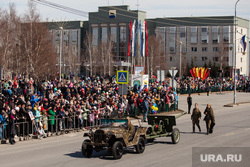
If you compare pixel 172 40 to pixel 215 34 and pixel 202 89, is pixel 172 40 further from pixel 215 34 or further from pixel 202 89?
pixel 202 89

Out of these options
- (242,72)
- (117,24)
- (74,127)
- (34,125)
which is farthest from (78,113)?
(242,72)

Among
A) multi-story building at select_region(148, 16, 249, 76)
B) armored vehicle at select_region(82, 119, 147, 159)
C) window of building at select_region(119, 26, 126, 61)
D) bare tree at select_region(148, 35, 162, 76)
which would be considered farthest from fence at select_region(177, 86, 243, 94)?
armored vehicle at select_region(82, 119, 147, 159)

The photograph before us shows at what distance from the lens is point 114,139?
1472cm

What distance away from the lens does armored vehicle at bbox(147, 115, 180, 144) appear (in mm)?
A: 17577

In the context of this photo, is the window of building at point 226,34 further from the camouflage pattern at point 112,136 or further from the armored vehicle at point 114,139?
the camouflage pattern at point 112,136

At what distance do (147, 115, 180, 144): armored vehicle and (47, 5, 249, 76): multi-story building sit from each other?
75400mm

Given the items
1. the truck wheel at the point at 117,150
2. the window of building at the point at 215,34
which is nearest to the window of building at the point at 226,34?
the window of building at the point at 215,34

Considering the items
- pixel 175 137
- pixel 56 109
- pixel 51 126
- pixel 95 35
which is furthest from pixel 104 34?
pixel 175 137

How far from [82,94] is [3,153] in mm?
15597

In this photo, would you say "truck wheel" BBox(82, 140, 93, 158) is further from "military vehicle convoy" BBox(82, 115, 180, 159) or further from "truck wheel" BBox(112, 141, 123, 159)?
"truck wheel" BBox(112, 141, 123, 159)

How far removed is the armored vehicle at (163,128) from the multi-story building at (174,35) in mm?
75400

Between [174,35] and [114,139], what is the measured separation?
88003 millimetres

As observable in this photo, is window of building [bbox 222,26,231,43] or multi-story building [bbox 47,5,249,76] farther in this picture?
window of building [bbox 222,26,231,43]

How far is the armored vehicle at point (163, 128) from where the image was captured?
17577 millimetres
